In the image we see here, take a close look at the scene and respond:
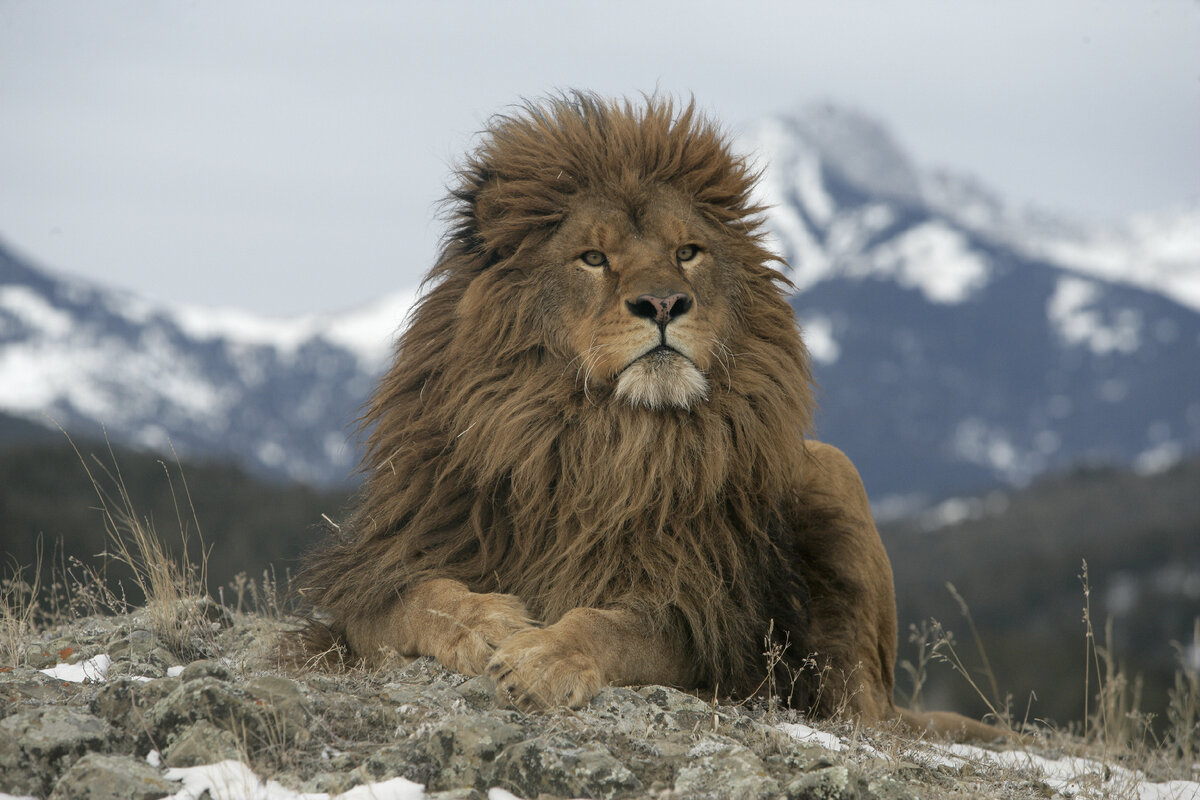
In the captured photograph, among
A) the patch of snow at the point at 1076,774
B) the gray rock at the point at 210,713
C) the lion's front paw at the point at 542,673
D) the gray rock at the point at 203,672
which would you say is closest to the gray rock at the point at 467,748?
the lion's front paw at the point at 542,673

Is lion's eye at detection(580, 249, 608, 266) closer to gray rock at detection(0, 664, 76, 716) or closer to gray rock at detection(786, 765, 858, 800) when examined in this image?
gray rock at detection(786, 765, 858, 800)

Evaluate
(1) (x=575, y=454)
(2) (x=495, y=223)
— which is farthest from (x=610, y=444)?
(2) (x=495, y=223)

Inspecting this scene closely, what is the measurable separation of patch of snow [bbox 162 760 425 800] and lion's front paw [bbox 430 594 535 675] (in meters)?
0.70

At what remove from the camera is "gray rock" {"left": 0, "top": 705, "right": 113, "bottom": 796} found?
3102 mm

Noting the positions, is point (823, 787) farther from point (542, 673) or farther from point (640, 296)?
point (640, 296)

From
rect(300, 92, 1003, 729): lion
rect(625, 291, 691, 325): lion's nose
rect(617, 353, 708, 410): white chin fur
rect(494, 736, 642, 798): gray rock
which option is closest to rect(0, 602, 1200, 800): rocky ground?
rect(494, 736, 642, 798): gray rock

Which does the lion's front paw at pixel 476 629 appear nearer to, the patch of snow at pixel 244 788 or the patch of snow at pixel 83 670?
the patch of snow at pixel 244 788

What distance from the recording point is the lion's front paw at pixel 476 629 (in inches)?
152

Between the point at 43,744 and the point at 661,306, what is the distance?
2.35 meters

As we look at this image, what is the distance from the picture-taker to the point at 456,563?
4488 mm

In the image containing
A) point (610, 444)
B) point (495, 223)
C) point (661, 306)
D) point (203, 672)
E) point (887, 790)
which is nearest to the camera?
point (887, 790)

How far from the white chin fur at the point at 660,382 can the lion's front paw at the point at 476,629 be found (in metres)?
0.88

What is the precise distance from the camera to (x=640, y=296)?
4.30 m

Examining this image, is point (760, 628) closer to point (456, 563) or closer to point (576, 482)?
point (576, 482)
